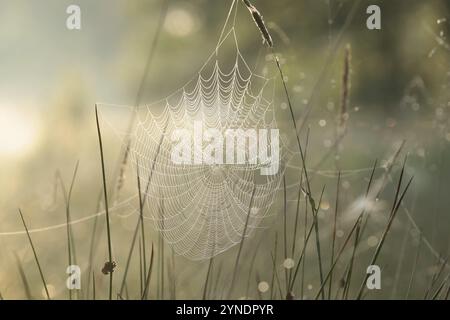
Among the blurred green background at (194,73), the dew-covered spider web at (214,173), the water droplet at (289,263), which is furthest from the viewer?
the blurred green background at (194,73)

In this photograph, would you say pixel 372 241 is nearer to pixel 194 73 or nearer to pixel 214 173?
pixel 214 173

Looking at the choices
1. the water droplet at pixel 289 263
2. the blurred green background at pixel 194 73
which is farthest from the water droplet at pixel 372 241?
the water droplet at pixel 289 263

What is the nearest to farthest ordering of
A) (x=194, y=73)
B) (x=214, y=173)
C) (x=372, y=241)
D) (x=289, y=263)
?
(x=289, y=263) < (x=214, y=173) < (x=372, y=241) < (x=194, y=73)

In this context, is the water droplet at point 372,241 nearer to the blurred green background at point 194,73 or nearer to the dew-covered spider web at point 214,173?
the blurred green background at point 194,73

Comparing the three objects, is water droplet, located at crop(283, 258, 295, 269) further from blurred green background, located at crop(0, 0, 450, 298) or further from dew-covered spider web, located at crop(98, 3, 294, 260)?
blurred green background, located at crop(0, 0, 450, 298)

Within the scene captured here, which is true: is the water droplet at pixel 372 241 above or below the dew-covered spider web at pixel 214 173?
below

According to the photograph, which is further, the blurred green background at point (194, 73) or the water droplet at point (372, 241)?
the blurred green background at point (194, 73)

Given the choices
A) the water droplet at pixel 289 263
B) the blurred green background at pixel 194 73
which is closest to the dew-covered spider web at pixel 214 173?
the water droplet at pixel 289 263

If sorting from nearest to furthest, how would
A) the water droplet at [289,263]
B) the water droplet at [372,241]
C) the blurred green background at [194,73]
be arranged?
1. the water droplet at [289,263]
2. the water droplet at [372,241]
3. the blurred green background at [194,73]

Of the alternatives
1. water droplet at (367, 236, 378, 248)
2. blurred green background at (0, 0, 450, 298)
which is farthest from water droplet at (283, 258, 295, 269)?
blurred green background at (0, 0, 450, 298)

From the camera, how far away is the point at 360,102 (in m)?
9.62

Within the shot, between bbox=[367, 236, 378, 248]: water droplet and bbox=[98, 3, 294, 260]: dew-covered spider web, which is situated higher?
bbox=[98, 3, 294, 260]: dew-covered spider web

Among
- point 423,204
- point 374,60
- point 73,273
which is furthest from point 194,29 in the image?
point 73,273

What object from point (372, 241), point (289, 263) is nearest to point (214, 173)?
point (372, 241)
